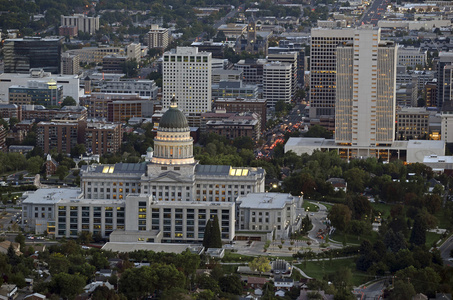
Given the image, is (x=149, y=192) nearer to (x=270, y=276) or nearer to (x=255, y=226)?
(x=255, y=226)

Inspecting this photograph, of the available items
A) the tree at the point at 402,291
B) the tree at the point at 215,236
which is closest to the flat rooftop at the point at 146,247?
the tree at the point at 215,236

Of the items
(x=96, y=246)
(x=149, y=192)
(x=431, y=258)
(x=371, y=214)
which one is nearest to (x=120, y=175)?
(x=149, y=192)

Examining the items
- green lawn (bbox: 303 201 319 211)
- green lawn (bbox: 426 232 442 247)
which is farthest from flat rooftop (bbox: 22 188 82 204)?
green lawn (bbox: 426 232 442 247)

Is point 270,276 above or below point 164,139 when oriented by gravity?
below

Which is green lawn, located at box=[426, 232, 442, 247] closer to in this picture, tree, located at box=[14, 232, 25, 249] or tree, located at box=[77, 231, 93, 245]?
tree, located at box=[77, 231, 93, 245]

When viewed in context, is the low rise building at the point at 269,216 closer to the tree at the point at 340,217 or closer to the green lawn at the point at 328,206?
the tree at the point at 340,217
